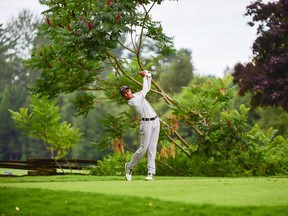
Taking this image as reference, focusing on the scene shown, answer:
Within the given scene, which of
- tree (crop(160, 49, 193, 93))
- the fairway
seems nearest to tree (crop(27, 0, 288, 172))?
the fairway

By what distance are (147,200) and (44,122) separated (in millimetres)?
10690

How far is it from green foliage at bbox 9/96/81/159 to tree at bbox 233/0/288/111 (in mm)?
9840

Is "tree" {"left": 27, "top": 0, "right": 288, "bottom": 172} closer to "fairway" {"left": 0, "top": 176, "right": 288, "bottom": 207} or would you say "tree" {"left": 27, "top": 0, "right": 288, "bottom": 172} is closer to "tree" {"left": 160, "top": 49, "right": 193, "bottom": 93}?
"fairway" {"left": 0, "top": 176, "right": 288, "bottom": 207}

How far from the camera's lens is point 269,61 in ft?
88.3

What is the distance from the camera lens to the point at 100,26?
1514cm

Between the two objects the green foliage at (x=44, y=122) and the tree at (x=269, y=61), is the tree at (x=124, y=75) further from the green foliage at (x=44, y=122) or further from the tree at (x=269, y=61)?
the tree at (x=269, y=61)

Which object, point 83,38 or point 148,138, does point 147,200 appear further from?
point 83,38

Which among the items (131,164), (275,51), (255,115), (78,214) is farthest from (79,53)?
(255,115)

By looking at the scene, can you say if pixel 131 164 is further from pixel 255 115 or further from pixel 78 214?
pixel 255 115

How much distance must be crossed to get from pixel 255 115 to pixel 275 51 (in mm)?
12272

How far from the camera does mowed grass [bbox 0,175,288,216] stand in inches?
339

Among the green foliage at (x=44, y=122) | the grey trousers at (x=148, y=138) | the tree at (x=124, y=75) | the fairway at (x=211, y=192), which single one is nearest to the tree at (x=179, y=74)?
the green foliage at (x=44, y=122)

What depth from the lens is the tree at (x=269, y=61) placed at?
1029 inches

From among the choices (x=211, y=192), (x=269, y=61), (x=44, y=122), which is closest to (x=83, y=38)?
(x=44, y=122)
